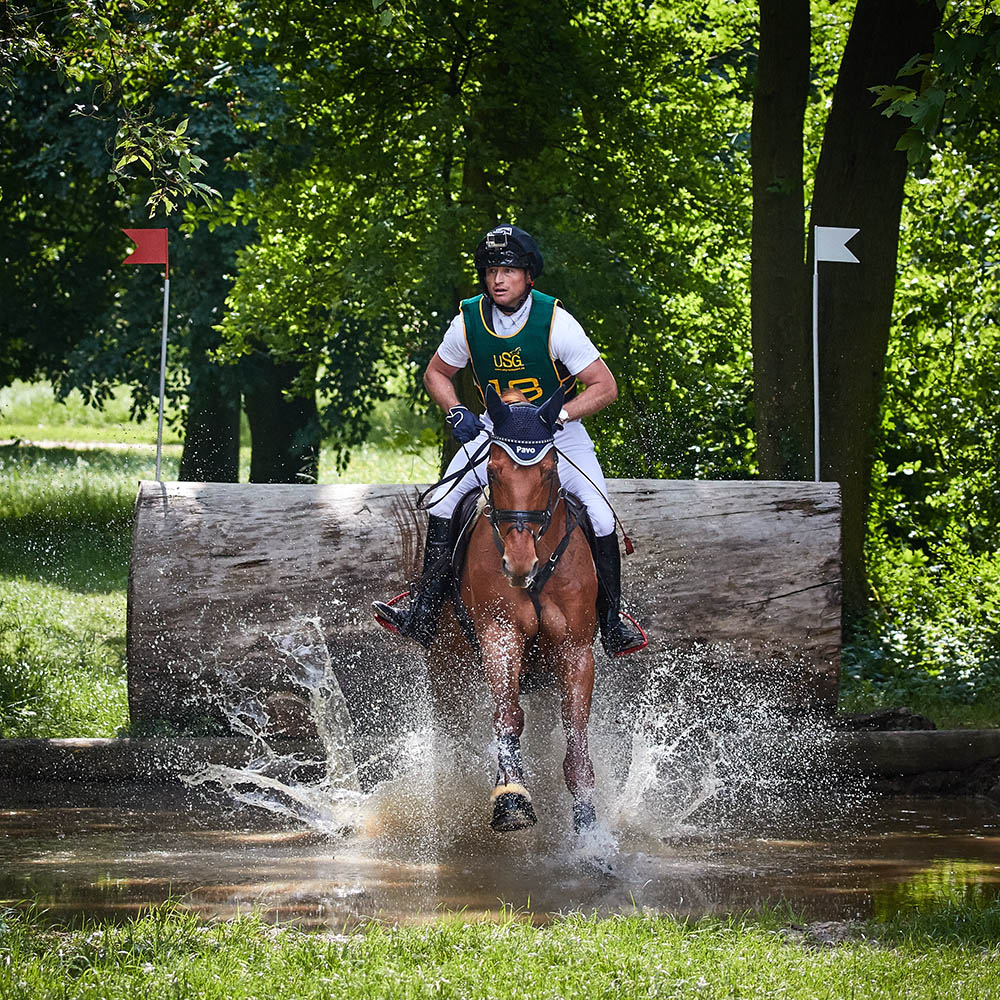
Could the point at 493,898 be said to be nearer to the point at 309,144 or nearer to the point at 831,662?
the point at 831,662

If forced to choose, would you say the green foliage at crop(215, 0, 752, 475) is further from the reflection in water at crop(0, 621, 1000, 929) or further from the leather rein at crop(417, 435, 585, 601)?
the leather rein at crop(417, 435, 585, 601)

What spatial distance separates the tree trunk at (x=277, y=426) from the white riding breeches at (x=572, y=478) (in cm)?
1128

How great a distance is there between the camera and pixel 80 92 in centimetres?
1722

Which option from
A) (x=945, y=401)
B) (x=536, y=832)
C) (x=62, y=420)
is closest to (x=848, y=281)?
(x=945, y=401)

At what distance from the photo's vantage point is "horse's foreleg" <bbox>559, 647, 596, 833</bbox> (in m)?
6.22

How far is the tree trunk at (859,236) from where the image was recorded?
34.9ft

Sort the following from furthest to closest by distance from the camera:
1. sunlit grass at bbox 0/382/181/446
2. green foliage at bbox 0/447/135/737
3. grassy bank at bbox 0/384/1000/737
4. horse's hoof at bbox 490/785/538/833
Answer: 1. sunlit grass at bbox 0/382/181/446
2. grassy bank at bbox 0/384/1000/737
3. green foliage at bbox 0/447/135/737
4. horse's hoof at bbox 490/785/538/833

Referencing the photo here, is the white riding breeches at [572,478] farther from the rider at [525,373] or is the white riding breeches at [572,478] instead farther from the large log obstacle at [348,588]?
the large log obstacle at [348,588]

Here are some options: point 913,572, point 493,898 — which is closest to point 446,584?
point 493,898

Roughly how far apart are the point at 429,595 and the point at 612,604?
0.88 meters

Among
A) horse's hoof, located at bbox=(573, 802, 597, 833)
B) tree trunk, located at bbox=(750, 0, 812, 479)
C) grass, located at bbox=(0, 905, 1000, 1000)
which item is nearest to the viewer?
grass, located at bbox=(0, 905, 1000, 1000)

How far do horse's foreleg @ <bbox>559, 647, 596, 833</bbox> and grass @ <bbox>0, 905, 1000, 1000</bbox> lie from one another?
124 centimetres

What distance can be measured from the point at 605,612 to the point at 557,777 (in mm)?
1036

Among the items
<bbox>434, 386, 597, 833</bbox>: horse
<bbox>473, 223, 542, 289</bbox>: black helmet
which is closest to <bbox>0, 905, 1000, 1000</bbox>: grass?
<bbox>434, 386, 597, 833</bbox>: horse
